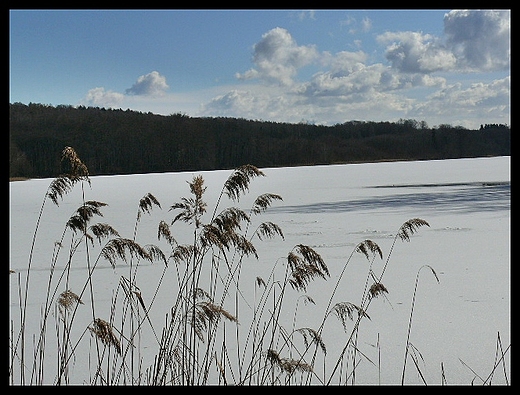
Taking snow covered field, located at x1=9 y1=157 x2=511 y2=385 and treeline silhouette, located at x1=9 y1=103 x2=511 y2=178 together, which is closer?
snow covered field, located at x1=9 y1=157 x2=511 y2=385

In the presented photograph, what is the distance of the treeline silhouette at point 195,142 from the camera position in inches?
2405

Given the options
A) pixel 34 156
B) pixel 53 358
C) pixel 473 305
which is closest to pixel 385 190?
Answer: pixel 473 305

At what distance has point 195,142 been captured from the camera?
68.3 m

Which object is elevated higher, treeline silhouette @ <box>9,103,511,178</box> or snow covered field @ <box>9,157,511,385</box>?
treeline silhouette @ <box>9,103,511,178</box>

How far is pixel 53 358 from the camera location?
12.2 ft

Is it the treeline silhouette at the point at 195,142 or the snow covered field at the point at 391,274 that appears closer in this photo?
the snow covered field at the point at 391,274

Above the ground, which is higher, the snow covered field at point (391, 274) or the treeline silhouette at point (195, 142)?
the treeline silhouette at point (195, 142)

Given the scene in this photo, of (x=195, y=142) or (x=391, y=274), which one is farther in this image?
(x=195, y=142)

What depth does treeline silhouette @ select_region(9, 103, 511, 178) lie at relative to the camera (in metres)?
61.1
